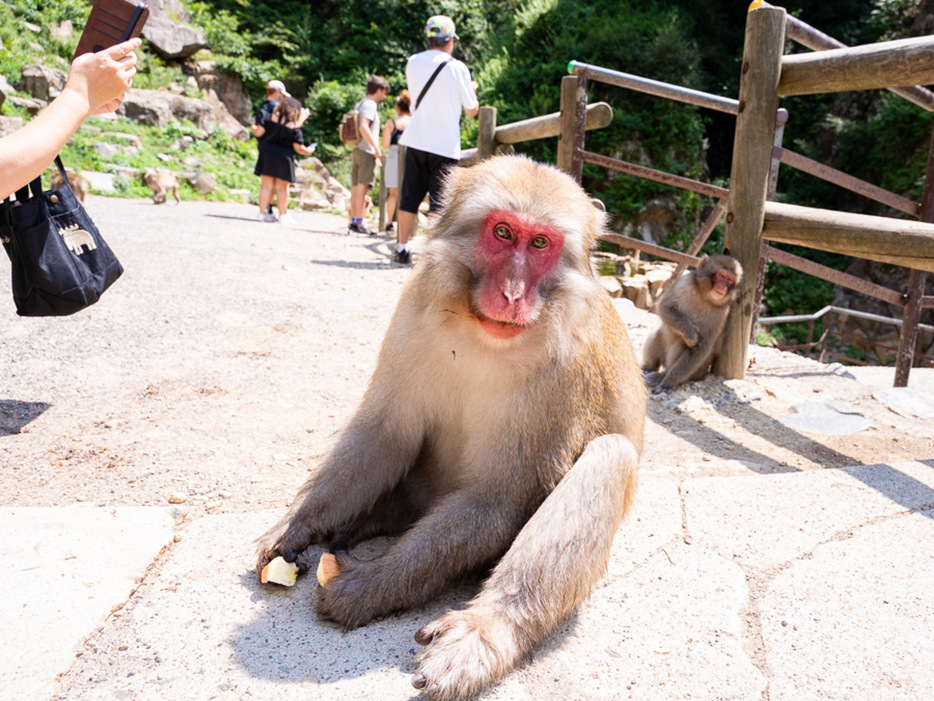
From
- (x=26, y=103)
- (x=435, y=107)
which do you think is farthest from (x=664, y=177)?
(x=26, y=103)

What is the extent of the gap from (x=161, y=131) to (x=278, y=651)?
14472mm

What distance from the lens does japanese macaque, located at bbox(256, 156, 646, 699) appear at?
1.51 metres

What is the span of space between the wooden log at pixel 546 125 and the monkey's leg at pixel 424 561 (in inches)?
138

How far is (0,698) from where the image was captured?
1.28 metres

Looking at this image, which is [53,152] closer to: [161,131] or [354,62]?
[161,131]

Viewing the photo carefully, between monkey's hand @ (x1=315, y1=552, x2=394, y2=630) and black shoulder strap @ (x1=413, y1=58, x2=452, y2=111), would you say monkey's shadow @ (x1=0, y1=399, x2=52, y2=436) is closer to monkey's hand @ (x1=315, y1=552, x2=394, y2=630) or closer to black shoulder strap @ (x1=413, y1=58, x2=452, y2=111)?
monkey's hand @ (x1=315, y1=552, x2=394, y2=630)

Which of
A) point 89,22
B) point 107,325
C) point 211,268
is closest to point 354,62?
point 211,268

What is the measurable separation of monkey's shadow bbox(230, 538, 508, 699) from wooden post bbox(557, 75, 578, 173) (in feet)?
11.5

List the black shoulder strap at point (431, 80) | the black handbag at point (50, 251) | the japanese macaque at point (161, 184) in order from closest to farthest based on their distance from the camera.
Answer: the black handbag at point (50, 251)
the black shoulder strap at point (431, 80)
the japanese macaque at point (161, 184)

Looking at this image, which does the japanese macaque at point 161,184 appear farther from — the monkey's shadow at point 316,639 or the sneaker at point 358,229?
the monkey's shadow at point 316,639

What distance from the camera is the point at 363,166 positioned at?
8.16 meters

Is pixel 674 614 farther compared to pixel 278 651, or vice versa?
pixel 674 614

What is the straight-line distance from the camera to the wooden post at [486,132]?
233 inches

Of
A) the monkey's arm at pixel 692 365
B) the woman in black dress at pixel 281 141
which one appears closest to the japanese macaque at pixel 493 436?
the monkey's arm at pixel 692 365
